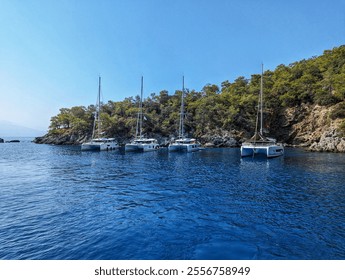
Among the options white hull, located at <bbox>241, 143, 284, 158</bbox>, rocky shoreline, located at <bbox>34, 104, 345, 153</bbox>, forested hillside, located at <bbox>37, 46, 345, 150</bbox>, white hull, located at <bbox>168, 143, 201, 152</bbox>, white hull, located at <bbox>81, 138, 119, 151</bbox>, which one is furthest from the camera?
forested hillside, located at <bbox>37, 46, 345, 150</bbox>

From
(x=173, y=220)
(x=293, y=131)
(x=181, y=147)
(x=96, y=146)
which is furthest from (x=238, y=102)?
(x=173, y=220)

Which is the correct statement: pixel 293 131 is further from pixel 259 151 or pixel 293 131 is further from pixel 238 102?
pixel 259 151

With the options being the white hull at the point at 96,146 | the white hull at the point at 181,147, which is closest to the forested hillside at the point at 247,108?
the white hull at the point at 181,147

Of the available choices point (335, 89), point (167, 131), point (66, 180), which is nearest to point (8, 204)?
point (66, 180)

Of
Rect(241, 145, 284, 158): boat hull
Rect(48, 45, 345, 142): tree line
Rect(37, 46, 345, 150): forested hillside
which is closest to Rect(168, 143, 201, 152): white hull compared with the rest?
Rect(241, 145, 284, 158): boat hull

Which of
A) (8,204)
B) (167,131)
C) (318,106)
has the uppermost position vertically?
(318,106)

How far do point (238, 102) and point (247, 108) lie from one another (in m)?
4.89

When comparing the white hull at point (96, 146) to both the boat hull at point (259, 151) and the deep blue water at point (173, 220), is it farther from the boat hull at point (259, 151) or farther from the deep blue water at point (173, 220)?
the deep blue water at point (173, 220)

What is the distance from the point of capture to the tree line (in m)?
84.8

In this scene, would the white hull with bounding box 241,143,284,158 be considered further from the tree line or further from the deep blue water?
the tree line

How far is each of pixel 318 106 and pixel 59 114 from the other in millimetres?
130856

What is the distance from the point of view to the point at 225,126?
94812 mm

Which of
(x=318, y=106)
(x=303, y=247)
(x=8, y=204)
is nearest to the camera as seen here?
(x=303, y=247)
